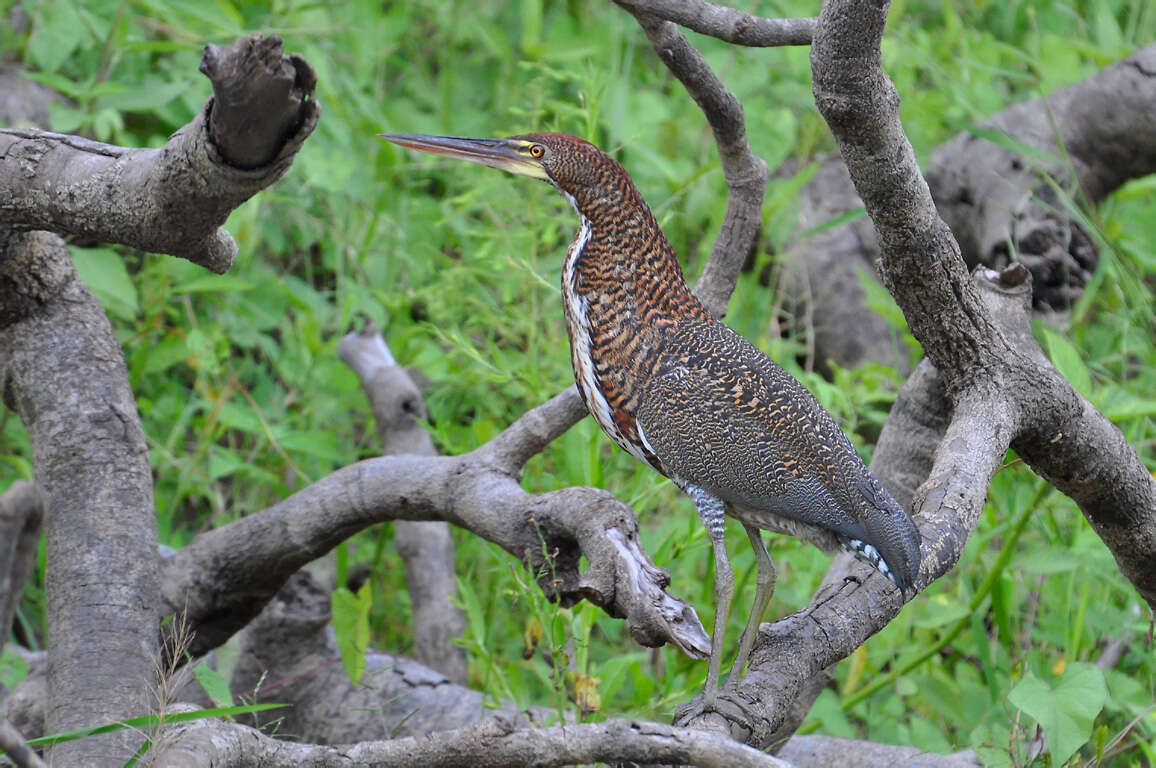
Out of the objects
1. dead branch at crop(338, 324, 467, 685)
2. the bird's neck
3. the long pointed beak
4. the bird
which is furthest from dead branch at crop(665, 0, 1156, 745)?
dead branch at crop(338, 324, 467, 685)

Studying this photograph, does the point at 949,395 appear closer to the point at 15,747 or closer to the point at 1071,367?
the point at 1071,367

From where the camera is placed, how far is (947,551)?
262 cm

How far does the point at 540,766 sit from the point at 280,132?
1169 mm

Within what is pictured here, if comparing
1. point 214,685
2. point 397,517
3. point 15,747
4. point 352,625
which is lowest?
point 352,625

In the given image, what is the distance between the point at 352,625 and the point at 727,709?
4.05ft

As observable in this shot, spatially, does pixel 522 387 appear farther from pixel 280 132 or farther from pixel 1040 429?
pixel 280 132

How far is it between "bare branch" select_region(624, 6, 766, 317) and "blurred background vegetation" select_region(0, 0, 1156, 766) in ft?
1.07

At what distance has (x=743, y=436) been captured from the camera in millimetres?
2801

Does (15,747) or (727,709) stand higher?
(15,747)

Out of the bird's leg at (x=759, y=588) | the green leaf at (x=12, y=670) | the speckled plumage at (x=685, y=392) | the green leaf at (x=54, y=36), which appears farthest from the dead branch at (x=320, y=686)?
the green leaf at (x=54, y=36)

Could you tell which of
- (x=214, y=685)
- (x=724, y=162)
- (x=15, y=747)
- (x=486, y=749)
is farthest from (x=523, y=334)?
(x=15, y=747)

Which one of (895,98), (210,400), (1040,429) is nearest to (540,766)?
(895,98)

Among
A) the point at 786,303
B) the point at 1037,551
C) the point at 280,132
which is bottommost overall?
the point at 786,303

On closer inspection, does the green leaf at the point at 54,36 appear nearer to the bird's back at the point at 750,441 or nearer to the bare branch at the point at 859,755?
the bird's back at the point at 750,441
